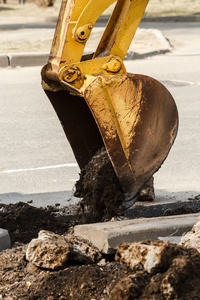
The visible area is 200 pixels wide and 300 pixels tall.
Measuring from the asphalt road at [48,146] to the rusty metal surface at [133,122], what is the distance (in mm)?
1026

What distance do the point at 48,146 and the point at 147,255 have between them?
402 centimetres

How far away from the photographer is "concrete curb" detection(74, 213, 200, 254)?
3664 mm

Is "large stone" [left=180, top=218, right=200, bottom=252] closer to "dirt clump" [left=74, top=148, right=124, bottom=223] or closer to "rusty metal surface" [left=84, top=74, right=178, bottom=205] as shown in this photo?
"rusty metal surface" [left=84, top=74, right=178, bottom=205]

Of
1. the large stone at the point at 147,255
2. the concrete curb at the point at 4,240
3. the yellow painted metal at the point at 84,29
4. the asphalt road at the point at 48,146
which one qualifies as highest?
the yellow painted metal at the point at 84,29

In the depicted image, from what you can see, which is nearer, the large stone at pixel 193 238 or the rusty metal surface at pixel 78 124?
the large stone at pixel 193 238

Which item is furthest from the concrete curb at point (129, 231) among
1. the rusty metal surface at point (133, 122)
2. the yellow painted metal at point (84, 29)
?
the yellow painted metal at point (84, 29)

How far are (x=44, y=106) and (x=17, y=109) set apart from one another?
41 centimetres

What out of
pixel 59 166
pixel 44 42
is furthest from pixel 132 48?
pixel 59 166

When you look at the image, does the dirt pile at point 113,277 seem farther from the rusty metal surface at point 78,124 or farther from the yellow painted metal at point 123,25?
the yellow painted metal at point 123,25

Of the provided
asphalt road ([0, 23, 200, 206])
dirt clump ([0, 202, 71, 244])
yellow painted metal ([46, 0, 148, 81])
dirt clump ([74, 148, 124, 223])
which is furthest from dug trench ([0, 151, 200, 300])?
asphalt road ([0, 23, 200, 206])

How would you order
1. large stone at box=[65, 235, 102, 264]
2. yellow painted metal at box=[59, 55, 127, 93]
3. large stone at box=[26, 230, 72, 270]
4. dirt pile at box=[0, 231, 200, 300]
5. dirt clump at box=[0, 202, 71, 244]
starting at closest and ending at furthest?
dirt pile at box=[0, 231, 200, 300] < large stone at box=[26, 230, 72, 270] < large stone at box=[65, 235, 102, 264] < yellow painted metal at box=[59, 55, 127, 93] < dirt clump at box=[0, 202, 71, 244]

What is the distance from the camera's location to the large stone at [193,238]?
3.48 meters

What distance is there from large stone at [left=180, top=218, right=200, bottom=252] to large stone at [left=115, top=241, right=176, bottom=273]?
298mm

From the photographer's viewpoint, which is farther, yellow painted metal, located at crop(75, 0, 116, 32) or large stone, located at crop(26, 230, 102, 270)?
yellow painted metal, located at crop(75, 0, 116, 32)
